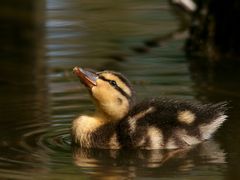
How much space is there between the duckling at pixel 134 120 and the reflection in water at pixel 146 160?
0.08 m

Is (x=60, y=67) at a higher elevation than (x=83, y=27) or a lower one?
lower

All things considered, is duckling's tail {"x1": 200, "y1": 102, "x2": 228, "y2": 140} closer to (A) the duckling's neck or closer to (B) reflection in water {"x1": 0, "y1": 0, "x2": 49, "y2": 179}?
(A) the duckling's neck

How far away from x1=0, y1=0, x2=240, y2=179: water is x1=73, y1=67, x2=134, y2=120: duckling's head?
0.36 metres

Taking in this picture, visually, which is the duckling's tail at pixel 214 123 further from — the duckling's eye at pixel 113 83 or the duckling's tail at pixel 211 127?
the duckling's eye at pixel 113 83

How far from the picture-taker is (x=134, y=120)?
7.66m

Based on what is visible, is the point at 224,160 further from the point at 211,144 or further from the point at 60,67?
the point at 60,67

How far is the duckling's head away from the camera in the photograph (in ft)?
25.7

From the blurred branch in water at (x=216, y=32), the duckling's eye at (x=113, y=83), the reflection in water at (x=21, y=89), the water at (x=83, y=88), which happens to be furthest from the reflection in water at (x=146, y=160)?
the blurred branch in water at (x=216, y=32)

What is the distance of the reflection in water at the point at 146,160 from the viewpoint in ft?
22.8

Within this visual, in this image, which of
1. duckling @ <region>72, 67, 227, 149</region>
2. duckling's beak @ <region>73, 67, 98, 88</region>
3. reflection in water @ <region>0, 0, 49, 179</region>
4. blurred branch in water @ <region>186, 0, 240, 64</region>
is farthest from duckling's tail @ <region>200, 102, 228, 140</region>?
blurred branch in water @ <region>186, 0, 240, 64</region>

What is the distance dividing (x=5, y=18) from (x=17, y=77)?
309 cm

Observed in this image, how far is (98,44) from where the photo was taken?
11633 millimetres

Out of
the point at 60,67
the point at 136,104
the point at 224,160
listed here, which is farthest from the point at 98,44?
the point at 224,160

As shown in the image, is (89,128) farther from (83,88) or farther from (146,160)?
(83,88)
